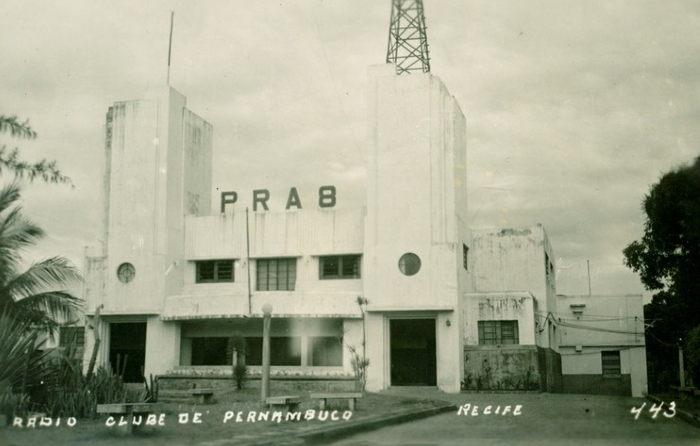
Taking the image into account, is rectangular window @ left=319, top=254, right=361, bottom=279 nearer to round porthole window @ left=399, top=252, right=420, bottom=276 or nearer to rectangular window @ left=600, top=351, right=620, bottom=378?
round porthole window @ left=399, top=252, right=420, bottom=276

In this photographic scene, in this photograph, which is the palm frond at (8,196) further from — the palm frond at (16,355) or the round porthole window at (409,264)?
the round porthole window at (409,264)

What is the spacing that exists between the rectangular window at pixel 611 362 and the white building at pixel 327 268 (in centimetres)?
671

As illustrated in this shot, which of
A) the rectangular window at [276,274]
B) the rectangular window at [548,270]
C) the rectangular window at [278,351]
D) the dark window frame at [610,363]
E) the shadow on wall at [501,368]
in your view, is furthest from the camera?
the dark window frame at [610,363]

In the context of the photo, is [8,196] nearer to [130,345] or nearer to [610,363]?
[130,345]

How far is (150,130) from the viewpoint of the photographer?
37.0 meters

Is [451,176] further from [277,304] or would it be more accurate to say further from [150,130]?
[150,130]

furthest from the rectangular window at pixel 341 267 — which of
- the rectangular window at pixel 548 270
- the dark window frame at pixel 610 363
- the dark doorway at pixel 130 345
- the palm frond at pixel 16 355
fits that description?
the palm frond at pixel 16 355

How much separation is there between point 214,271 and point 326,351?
6.49 meters

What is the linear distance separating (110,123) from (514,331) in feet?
66.1

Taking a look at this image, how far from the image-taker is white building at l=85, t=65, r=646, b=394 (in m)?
32.7

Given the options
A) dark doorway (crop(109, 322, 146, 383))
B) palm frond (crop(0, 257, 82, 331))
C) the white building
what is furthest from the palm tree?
dark doorway (crop(109, 322, 146, 383))

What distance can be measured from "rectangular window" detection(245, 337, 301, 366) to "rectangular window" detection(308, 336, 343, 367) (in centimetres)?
61

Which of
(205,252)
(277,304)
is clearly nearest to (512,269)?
(277,304)

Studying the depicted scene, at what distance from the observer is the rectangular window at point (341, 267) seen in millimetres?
35031
